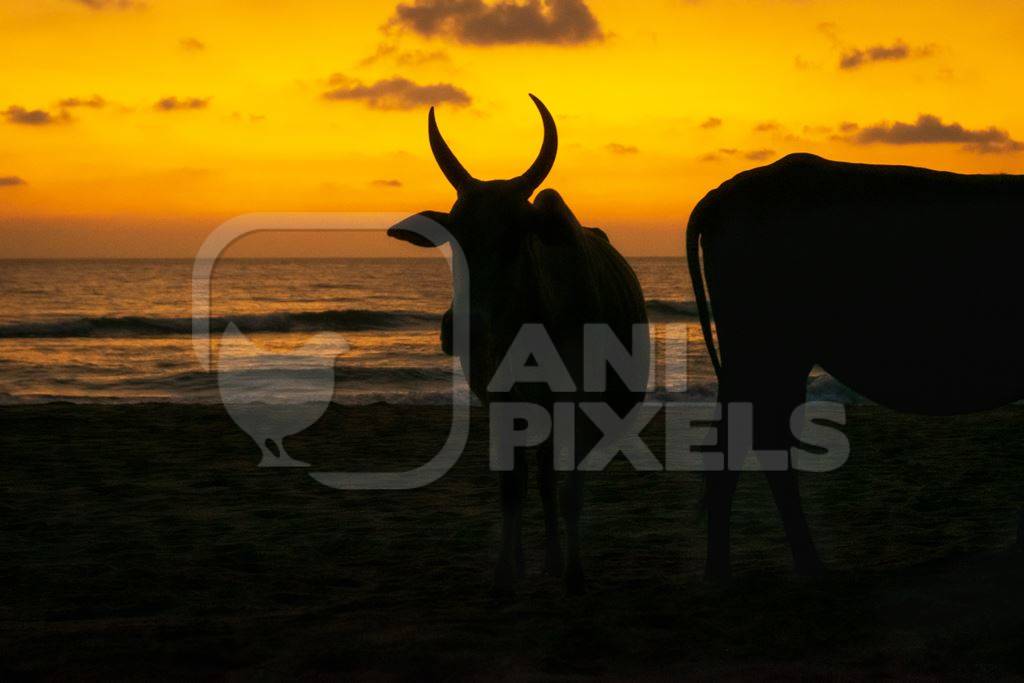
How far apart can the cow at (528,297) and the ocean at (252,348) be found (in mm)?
11032

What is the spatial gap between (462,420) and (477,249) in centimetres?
799

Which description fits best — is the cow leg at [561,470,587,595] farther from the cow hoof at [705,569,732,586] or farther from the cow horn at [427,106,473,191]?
the cow horn at [427,106,473,191]

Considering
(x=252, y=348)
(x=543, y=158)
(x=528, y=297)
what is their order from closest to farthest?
(x=543, y=158) < (x=528, y=297) < (x=252, y=348)

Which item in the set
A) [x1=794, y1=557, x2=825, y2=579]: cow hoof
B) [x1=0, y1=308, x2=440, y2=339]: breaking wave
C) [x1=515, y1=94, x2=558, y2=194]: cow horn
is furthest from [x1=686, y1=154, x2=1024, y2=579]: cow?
[x1=0, y1=308, x2=440, y2=339]: breaking wave

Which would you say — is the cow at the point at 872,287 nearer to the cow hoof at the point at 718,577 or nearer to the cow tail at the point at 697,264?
the cow tail at the point at 697,264

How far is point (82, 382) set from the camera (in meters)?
20.0

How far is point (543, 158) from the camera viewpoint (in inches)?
192

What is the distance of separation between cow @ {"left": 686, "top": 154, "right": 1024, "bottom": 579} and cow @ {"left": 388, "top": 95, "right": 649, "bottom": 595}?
2.40ft

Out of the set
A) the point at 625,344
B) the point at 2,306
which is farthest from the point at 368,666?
the point at 2,306

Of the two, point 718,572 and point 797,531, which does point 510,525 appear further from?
point 797,531

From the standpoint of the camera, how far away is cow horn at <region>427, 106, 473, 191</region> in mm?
4883

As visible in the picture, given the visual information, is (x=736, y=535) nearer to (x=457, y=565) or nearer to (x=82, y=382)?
(x=457, y=565)

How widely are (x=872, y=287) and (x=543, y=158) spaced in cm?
166

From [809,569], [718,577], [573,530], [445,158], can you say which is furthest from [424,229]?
[809,569]
